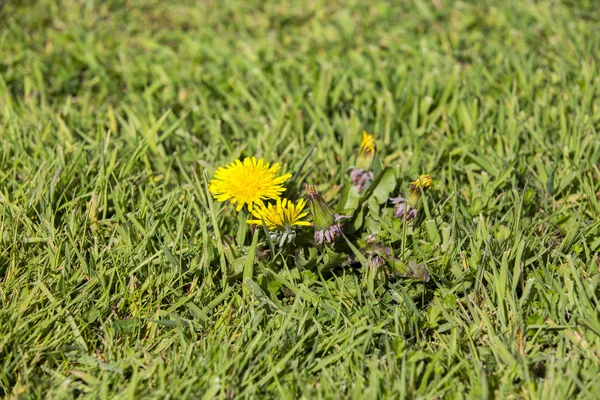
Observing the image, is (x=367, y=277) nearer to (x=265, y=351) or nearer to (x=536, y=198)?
(x=265, y=351)

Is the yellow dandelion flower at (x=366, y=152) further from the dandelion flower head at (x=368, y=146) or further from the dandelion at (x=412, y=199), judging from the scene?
the dandelion at (x=412, y=199)

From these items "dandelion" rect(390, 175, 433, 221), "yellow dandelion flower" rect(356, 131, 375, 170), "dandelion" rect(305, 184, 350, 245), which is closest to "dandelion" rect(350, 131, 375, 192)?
"yellow dandelion flower" rect(356, 131, 375, 170)

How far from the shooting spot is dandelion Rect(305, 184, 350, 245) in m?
1.99

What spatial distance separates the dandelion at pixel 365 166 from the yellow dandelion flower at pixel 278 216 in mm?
365

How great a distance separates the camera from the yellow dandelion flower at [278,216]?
1.99 meters

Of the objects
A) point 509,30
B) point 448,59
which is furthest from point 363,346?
point 509,30

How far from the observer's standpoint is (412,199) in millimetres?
2203

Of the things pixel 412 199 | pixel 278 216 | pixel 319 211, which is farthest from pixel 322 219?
pixel 412 199

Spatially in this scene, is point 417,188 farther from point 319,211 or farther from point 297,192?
point 297,192

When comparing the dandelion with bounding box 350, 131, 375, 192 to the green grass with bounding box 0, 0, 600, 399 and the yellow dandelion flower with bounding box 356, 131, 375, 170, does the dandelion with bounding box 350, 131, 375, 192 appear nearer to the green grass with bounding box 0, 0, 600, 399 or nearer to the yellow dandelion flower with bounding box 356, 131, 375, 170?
the yellow dandelion flower with bounding box 356, 131, 375, 170

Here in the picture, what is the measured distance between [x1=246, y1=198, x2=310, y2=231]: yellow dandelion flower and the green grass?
Answer: 0.15 meters

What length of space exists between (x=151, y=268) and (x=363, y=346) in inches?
28.1

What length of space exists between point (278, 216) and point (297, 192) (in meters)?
0.48

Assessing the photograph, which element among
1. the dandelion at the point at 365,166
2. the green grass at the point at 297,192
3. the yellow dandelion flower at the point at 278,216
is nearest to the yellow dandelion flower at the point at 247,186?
the yellow dandelion flower at the point at 278,216
